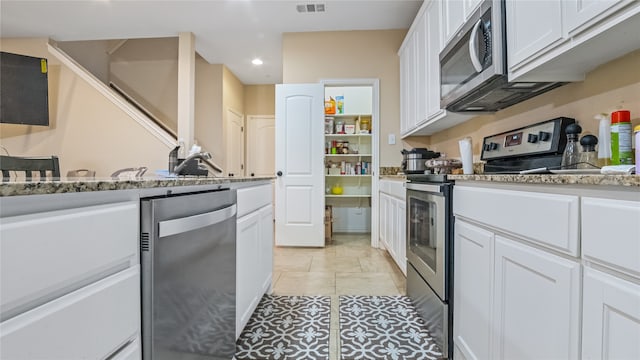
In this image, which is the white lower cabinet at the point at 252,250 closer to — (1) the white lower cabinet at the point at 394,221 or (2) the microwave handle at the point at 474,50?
(1) the white lower cabinet at the point at 394,221

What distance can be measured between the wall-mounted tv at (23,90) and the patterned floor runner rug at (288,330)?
409 centimetres

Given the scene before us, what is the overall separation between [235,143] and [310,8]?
3.07 m

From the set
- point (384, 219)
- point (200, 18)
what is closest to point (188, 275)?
point (384, 219)

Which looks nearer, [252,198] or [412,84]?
[252,198]

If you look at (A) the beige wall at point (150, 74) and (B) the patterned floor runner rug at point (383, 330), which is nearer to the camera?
(B) the patterned floor runner rug at point (383, 330)

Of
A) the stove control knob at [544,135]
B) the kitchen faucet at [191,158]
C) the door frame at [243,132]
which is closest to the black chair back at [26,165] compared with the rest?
the kitchen faucet at [191,158]

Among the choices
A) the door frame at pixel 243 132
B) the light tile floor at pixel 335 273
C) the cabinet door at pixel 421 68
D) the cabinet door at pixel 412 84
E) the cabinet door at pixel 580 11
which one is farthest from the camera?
the door frame at pixel 243 132

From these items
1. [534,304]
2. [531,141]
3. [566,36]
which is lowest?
[534,304]

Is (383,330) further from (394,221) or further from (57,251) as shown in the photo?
(57,251)

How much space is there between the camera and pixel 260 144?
6207 millimetres

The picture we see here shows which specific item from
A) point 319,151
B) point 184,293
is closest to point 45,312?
point 184,293

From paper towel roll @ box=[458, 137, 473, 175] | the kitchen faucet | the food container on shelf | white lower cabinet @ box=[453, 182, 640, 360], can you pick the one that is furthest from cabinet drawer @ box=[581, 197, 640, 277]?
the food container on shelf

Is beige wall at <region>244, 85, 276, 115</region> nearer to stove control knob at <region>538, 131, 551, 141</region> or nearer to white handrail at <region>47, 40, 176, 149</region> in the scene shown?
white handrail at <region>47, 40, 176, 149</region>

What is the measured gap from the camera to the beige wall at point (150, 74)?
4.96 m
